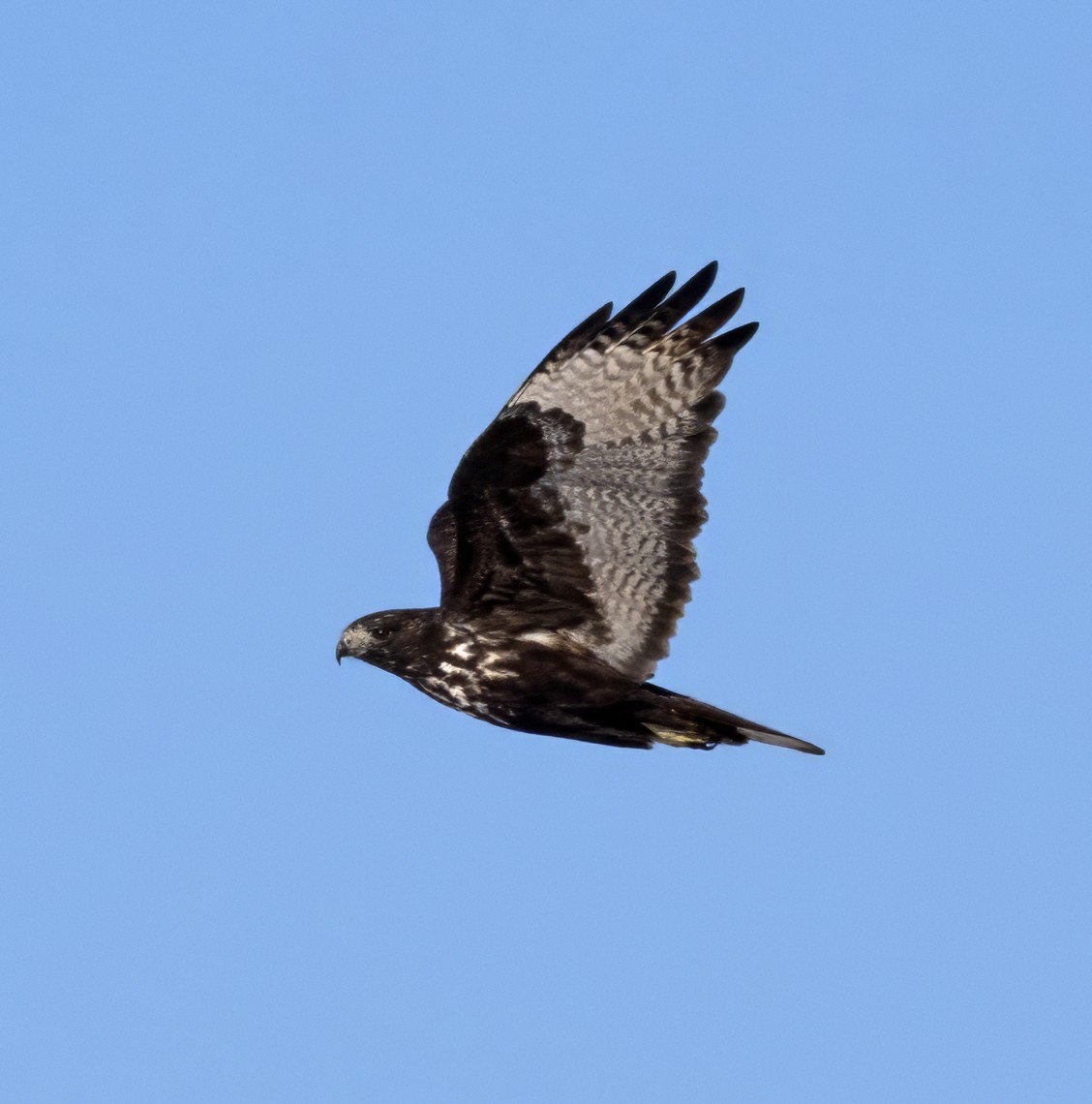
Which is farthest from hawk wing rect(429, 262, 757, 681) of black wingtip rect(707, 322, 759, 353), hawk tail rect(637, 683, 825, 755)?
hawk tail rect(637, 683, 825, 755)

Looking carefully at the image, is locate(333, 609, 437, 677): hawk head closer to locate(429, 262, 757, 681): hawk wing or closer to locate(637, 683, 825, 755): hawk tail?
locate(429, 262, 757, 681): hawk wing

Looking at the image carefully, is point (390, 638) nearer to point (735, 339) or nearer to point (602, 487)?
point (602, 487)

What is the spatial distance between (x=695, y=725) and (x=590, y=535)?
4.03 ft

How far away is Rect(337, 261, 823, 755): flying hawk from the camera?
10195 mm

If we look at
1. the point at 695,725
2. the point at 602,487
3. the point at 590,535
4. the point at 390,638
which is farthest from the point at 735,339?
the point at 390,638

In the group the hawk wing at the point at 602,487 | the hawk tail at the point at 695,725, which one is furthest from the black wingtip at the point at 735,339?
the hawk tail at the point at 695,725

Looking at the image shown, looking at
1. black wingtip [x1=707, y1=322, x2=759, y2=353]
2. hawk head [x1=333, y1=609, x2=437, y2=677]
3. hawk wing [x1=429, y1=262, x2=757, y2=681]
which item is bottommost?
hawk head [x1=333, y1=609, x2=437, y2=677]

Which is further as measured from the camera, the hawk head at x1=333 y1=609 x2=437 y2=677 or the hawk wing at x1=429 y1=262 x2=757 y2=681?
the hawk head at x1=333 y1=609 x2=437 y2=677

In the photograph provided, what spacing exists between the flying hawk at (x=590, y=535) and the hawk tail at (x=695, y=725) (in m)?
0.01

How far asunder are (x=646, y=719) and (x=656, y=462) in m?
1.41

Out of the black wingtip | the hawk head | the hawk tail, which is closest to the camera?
the hawk tail

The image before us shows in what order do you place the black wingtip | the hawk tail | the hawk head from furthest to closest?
the hawk head
the black wingtip
the hawk tail

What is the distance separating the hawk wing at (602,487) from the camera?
10.2 m

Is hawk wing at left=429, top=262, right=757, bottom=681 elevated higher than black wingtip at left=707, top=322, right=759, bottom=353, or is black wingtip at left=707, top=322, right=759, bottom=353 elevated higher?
black wingtip at left=707, top=322, right=759, bottom=353
